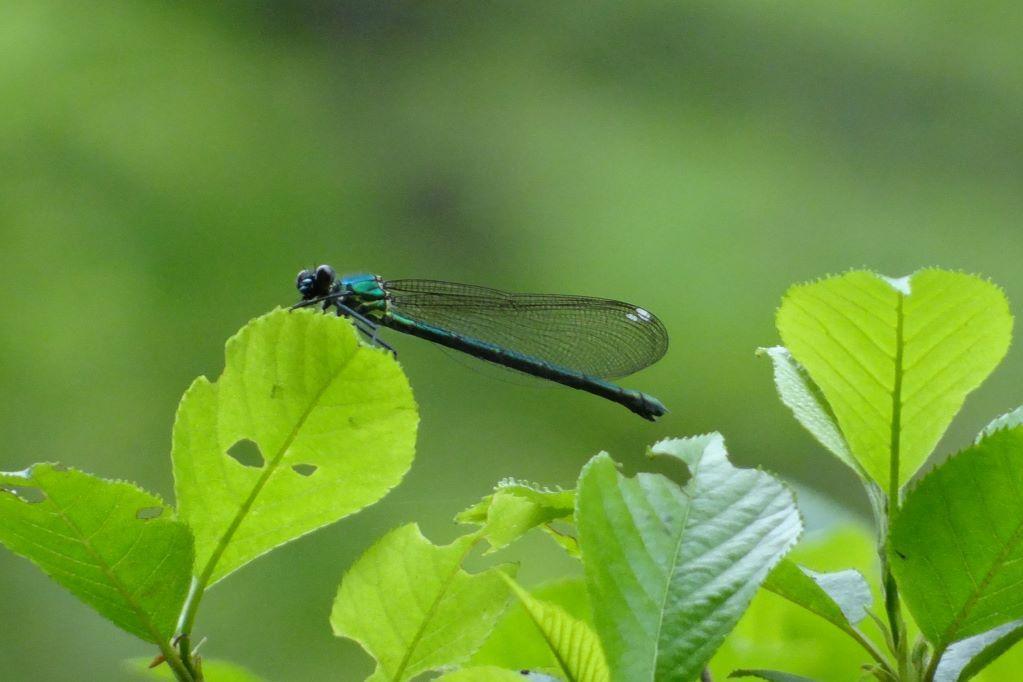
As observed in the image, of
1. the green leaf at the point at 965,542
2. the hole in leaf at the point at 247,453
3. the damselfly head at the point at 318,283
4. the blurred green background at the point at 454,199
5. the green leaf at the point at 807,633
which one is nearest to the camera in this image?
the green leaf at the point at 965,542

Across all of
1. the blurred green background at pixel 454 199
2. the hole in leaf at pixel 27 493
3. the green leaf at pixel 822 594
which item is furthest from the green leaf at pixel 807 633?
the blurred green background at pixel 454 199

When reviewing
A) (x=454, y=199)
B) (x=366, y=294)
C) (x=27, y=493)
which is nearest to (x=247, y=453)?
(x=454, y=199)

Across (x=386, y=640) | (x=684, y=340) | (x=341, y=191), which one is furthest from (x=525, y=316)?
(x=341, y=191)

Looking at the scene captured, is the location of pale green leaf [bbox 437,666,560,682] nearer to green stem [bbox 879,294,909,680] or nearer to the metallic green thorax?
green stem [bbox 879,294,909,680]

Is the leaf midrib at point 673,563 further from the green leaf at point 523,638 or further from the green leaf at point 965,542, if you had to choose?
the green leaf at point 523,638

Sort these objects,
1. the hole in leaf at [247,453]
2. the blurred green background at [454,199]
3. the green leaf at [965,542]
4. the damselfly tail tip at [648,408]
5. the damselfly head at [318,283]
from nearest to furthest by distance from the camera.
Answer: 1. the green leaf at [965,542]
2. the hole in leaf at [247,453]
3. the damselfly tail tip at [648,408]
4. the damselfly head at [318,283]
5. the blurred green background at [454,199]

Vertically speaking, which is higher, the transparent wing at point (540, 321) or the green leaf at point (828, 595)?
the transparent wing at point (540, 321)

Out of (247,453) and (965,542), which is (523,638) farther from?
(247,453)
